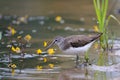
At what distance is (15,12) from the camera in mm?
15344

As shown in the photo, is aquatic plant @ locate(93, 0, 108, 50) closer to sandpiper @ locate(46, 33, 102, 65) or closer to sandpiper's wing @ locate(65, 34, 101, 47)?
sandpiper's wing @ locate(65, 34, 101, 47)

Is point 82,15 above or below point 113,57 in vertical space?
above

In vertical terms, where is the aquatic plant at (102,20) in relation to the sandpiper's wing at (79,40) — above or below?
above

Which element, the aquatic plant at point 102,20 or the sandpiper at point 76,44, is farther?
the aquatic plant at point 102,20

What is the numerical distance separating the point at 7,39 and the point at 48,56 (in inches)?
87.7

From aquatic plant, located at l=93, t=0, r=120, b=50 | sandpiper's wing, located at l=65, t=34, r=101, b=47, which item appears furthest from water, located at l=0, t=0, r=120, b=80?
sandpiper's wing, located at l=65, t=34, r=101, b=47

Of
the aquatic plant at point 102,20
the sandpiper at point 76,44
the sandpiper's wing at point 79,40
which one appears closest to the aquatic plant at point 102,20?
the aquatic plant at point 102,20

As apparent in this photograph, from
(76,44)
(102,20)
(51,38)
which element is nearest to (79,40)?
(76,44)

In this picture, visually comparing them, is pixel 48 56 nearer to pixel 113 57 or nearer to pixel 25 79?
pixel 113 57

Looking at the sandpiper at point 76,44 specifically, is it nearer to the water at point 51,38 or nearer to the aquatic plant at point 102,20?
the water at point 51,38

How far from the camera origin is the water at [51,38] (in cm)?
762

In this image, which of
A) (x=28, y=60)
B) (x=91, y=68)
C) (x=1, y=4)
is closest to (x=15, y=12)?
(x=1, y=4)

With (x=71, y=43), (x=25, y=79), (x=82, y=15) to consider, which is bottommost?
(x=25, y=79)

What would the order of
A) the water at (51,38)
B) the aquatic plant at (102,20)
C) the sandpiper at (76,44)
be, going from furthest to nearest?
the aquatic plant at (102,20)
the sandpiper at (76,44)
the water at (51,38)
